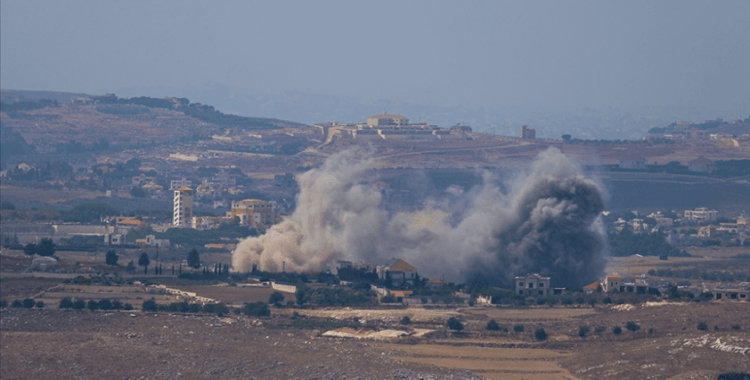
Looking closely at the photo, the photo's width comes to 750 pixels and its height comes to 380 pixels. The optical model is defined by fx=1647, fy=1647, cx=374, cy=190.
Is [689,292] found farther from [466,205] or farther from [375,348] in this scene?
[466,205]

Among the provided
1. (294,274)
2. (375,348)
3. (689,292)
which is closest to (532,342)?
(375,348)

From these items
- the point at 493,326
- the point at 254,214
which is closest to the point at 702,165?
the point at 254,214

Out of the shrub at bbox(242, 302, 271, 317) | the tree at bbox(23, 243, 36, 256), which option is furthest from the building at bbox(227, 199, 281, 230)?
the shrub at bbox(242, 302, 271, 317)

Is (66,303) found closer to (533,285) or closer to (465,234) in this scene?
(533,285)

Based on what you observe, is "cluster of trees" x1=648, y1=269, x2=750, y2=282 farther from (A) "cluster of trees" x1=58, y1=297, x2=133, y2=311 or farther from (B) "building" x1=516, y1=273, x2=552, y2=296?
(A) "cluster of trees" x1=58, y1=297, x2=133, y2=311

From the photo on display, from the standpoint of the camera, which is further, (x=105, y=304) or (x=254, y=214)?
(x=254, y=214)

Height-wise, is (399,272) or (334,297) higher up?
(399,272)

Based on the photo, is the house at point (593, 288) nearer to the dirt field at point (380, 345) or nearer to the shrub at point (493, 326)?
the dirt field at point (380, 345)
